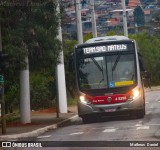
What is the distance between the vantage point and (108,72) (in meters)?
28.6

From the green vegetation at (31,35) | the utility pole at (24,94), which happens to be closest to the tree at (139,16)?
the green vegetation at (31,35)

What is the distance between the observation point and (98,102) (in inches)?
1125

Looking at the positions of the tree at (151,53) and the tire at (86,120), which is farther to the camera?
the tree at (151,53)

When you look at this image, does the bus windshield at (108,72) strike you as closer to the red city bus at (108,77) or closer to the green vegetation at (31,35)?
the red city bus at (108,77)

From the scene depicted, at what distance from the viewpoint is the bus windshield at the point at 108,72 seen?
2848 cm

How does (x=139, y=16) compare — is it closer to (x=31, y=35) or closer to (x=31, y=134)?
(x=31, y=35)

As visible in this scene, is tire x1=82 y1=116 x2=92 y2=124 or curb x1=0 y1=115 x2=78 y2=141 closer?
curb x1=0 y1=115 x2=78 y2=141

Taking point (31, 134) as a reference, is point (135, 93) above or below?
above

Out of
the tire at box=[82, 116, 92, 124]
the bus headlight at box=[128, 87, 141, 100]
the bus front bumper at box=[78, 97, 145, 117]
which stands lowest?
the tire at box=[82, 116, 92, 124]

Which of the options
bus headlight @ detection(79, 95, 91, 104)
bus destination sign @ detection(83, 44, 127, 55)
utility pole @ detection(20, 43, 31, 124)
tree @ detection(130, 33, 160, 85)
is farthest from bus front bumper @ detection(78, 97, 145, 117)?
tree @ detection(130, 33, 160, 85)

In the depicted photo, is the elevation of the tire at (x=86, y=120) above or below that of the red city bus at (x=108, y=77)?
below

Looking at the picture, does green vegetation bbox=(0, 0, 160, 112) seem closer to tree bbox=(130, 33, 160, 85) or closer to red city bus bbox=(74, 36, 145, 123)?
red city bus bbox=(74, 36, 145, 123)

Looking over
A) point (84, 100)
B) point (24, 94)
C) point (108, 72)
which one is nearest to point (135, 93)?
point (108, 72)

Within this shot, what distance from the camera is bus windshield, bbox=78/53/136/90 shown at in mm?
28484
